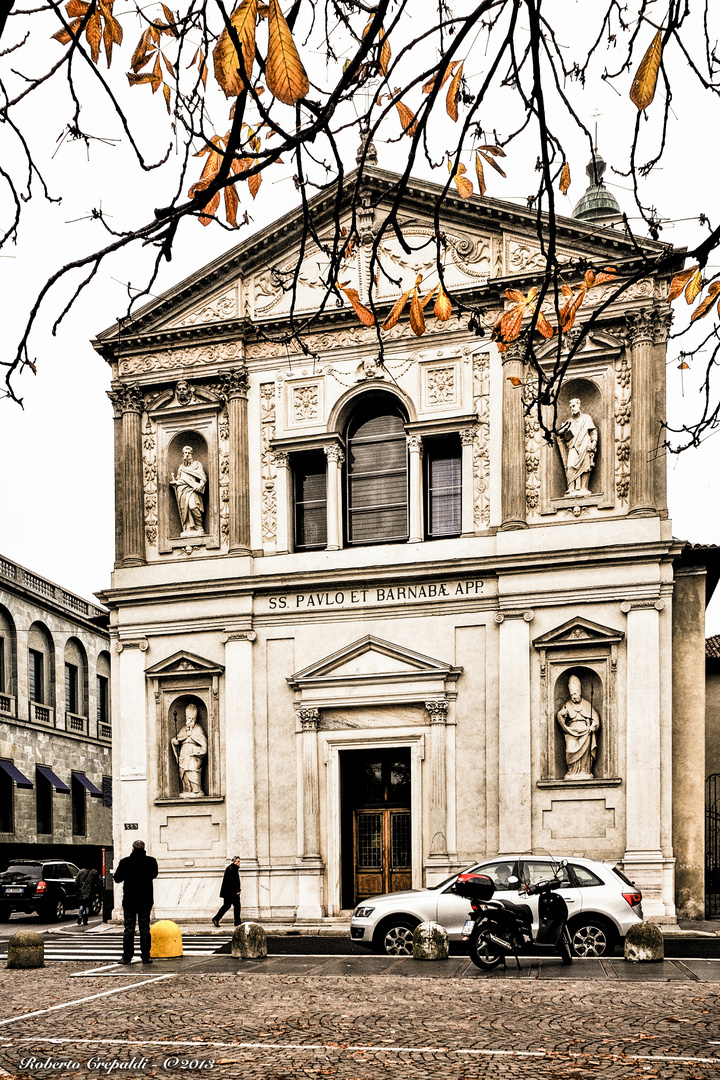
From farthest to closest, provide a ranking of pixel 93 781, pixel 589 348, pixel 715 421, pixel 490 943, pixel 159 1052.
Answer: pixel 93 781 < pixel 589 348 < pixel 490 943 < pixel 159 1052 < pixel 715 421

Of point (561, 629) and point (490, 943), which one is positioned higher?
point (561, 629)

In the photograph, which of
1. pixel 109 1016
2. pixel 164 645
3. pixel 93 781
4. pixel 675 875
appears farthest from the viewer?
pixel 93 781

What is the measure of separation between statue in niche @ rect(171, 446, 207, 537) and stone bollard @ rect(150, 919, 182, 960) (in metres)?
10.3

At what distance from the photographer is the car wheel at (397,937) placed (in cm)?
1914

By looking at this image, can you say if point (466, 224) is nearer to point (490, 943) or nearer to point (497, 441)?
point (497, 441)

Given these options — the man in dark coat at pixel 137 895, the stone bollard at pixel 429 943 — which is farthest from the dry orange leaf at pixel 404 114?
the man in dark coat at pixel 137 895

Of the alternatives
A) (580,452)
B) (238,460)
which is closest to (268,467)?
(238,460)

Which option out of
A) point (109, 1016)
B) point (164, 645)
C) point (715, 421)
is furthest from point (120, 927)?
point (715, 421)

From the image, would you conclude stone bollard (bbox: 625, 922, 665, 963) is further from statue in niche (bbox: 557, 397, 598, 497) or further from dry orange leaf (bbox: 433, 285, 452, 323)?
dry orange leaf (bbox: 433, 285, 452, 323)

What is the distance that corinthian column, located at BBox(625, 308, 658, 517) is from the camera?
24.6 m

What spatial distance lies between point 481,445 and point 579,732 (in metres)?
6.00

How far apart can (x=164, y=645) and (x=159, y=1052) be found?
1735cm

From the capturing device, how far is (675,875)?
938 inches

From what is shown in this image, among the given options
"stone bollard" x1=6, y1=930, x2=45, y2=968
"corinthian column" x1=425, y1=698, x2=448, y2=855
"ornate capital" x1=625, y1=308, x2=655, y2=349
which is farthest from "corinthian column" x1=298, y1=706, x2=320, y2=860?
"ornate capital" x1=625, y1=308, x2=655, y2=349
